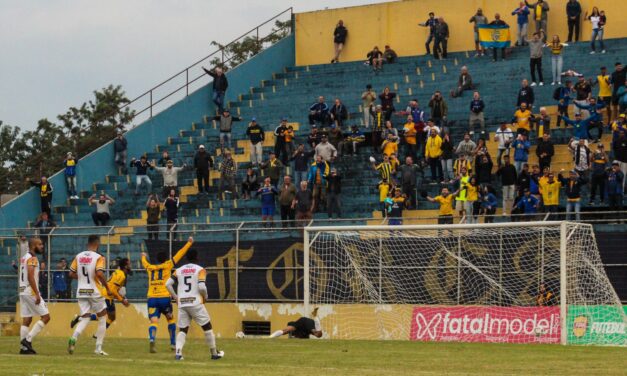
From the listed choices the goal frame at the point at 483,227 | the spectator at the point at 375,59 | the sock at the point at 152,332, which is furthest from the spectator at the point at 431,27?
the sock at the point at 152,332

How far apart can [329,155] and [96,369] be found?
2149 cm

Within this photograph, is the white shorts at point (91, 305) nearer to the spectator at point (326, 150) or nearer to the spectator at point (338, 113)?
the spectator at point (326, 150)

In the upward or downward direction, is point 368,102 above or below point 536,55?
below

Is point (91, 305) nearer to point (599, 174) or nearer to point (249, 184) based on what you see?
point (599, 174)

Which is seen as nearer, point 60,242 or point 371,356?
point 371,356

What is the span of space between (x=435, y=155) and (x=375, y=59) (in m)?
11.6

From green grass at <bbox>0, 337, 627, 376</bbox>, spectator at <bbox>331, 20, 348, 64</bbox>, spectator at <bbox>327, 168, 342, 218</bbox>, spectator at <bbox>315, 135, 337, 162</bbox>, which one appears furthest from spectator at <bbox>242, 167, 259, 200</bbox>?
green grass at <bbox>0, 337, 627, 376</bbox>

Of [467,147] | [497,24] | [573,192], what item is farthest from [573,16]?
[573,192]

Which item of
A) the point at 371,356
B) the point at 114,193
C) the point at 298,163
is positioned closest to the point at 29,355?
the point at 371,356

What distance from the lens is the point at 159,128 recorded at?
50719 mm

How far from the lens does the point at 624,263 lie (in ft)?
96.7

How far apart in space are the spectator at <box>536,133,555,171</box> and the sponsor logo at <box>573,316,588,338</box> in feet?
30.7

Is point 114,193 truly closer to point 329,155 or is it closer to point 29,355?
point 329,155

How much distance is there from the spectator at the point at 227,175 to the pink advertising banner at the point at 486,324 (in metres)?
13.5
